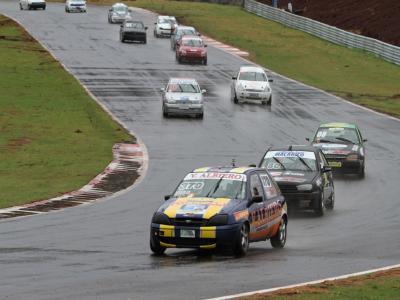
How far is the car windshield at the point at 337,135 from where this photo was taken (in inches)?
1325

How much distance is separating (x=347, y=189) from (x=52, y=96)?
23.9 meters

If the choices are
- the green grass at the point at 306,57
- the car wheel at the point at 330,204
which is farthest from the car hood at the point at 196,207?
the green grass at the point at 306,57

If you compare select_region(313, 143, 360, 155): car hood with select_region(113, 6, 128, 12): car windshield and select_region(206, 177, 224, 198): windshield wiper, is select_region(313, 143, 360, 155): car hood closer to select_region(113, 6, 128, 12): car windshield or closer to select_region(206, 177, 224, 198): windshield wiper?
select_region(206, 177, 224, 198): windshield wiper

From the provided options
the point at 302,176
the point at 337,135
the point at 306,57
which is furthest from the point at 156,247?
the point at 306,57

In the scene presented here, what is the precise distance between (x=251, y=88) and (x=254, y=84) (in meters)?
0.31

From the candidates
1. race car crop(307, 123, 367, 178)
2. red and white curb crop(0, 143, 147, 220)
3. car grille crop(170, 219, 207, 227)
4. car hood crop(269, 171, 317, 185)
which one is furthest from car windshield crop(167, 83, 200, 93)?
car grille crop(170, 219, 207, 227)

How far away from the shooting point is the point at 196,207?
691 inches

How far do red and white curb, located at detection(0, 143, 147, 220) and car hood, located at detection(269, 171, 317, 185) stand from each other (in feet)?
14.9

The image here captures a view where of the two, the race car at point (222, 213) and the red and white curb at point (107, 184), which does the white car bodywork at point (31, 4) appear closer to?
the red and white curb at point (107, 184)

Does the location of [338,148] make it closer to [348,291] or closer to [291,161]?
[291,161]

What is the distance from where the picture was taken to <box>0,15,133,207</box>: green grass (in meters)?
29.8

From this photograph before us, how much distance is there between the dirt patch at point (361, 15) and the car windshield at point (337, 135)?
135ft

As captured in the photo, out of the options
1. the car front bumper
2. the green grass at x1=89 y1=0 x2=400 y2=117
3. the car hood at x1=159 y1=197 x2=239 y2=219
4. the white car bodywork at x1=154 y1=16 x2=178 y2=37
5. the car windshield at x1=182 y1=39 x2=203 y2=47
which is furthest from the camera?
the white car bodywork at x1=154 y1=16 x2=178 y2=37

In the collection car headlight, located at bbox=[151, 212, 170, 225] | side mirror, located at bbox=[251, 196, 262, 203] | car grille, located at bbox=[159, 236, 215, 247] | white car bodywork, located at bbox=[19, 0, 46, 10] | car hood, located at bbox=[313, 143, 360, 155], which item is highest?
side mirror, located at bbox=[251, 196, 262, 203]
